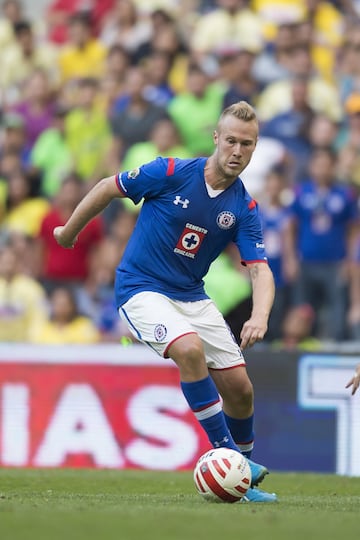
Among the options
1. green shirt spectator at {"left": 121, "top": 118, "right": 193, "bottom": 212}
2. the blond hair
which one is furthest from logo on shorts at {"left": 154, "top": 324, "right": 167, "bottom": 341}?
green shirt spectator at {"left": 121, "top": 118, "right": 193, "bottom": 212}

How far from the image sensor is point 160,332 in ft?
25.1

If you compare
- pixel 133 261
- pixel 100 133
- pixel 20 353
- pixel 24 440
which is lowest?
pixel 24 440

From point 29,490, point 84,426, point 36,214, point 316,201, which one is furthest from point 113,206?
point 29,490

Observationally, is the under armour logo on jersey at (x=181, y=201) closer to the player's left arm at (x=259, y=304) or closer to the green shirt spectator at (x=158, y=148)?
the player's left arm at (x=259, y=304)

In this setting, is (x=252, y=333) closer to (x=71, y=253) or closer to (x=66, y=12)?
(x=71, y=253)

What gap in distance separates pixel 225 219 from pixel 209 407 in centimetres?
120

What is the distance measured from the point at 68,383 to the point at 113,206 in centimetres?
334

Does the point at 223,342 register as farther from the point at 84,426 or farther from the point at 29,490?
the point at 84,426

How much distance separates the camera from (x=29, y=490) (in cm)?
869

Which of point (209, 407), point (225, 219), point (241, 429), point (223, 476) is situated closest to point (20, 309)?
point (241, 429)

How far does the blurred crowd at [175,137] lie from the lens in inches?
527

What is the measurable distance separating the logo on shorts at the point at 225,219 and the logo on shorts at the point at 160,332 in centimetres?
77

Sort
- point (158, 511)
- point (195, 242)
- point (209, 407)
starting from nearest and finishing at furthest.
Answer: point (158, 511), point (209, 407), point (195, 242)

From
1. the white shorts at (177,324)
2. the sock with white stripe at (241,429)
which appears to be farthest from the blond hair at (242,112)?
the sock with white stripe at (241,429)
